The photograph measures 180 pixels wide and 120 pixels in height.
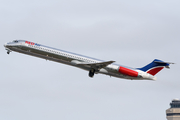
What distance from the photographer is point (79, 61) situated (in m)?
57.9

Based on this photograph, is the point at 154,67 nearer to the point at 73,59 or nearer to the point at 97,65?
the point at 97,65

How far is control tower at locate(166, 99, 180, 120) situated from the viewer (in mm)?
134525

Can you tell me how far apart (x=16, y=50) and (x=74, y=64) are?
10.4 metres

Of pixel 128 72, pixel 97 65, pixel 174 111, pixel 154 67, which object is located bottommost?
pixel 174 111

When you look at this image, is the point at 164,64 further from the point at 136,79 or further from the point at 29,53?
the point at 29,53

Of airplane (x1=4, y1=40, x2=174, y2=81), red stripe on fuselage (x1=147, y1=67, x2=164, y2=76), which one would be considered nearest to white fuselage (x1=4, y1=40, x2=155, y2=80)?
airplane (x1=4, y1=40, x2=174, y2=81)

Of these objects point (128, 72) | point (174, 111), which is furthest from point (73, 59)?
point (174, 111)

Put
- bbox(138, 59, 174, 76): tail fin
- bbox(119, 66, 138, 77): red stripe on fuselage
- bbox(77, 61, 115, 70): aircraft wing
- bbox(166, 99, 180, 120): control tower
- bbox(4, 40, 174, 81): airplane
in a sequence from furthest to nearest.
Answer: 1. bbox(166, 99, 180, 120): control tower
2. bbox(138, 59, 174, 76): tail fin
3. bbox(119, 66, 138, 77): red stripe on fuselage
4. bbox(4, 40, 174, 81): airplane
5. bbox(77, 61, 115, 70): aircraft wing

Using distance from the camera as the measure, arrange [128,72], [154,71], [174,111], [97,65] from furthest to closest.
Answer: [174,111] < [154,71] < [128,72] < [97,65]

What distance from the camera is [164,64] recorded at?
60.9 m

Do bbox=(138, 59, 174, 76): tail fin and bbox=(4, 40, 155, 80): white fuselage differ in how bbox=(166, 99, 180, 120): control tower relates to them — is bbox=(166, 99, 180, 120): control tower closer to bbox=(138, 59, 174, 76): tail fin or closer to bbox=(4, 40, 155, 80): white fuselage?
bbox=(138, 59, 174, 76): tail fin

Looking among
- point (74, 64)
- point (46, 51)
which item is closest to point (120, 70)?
point (74, 64)

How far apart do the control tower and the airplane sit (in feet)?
258

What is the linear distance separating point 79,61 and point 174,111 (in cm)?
8780
